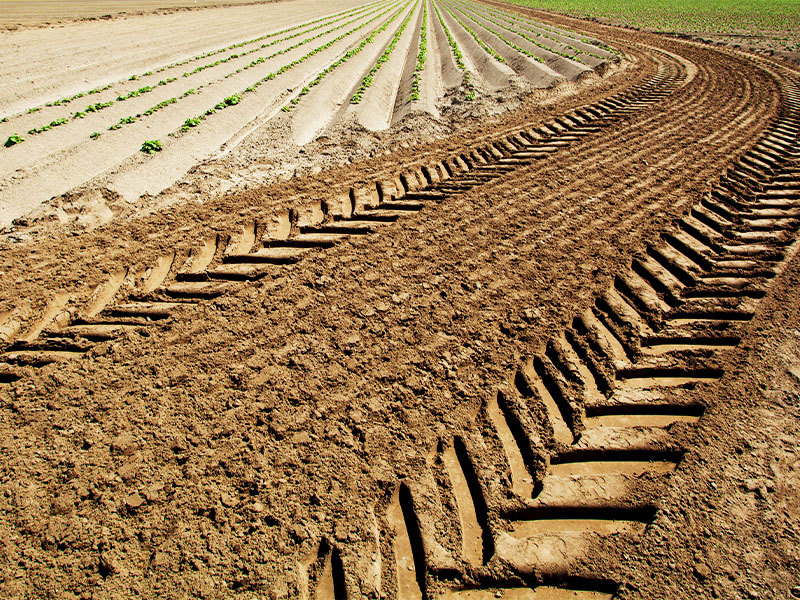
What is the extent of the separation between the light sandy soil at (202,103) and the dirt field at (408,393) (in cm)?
69

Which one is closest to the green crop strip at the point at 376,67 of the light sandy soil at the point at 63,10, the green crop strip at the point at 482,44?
the green crop strip at the point at 482,44

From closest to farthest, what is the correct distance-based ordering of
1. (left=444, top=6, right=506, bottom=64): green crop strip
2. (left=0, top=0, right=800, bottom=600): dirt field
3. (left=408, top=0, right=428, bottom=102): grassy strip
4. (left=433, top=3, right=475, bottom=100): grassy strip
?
(left=0, top=0, right=800, bottom=600): dirt field < (left=408, top=0, right=428, bottom=102): grassy strip < (left=433, top=3, right=475, bottom=100): grassy strip < (left=444, top=6, right=506, bottom=64): green crop strip

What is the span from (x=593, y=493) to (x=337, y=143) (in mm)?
6442

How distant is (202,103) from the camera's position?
9.42 meters

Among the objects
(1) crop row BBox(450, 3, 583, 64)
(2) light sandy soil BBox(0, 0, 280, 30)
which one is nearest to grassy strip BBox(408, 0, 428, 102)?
(1) crop row BBox(450, 3, 583, 64)

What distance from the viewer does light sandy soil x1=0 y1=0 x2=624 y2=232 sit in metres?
6.19

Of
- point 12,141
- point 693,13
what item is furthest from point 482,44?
point 693,13

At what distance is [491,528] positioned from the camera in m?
2.56

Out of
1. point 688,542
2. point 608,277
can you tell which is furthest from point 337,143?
point 688,542

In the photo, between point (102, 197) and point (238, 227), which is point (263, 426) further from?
point (102, 197)

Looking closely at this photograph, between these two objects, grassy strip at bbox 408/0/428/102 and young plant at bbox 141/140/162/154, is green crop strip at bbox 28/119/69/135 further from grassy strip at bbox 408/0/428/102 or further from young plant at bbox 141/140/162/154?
grassy strip at bbox 408/0/428/102

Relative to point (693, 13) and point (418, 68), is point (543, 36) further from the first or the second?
point (693, 13)

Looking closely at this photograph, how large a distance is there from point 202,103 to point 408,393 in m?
8.81

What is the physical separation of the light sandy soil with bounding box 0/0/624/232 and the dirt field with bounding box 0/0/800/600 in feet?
2.27
